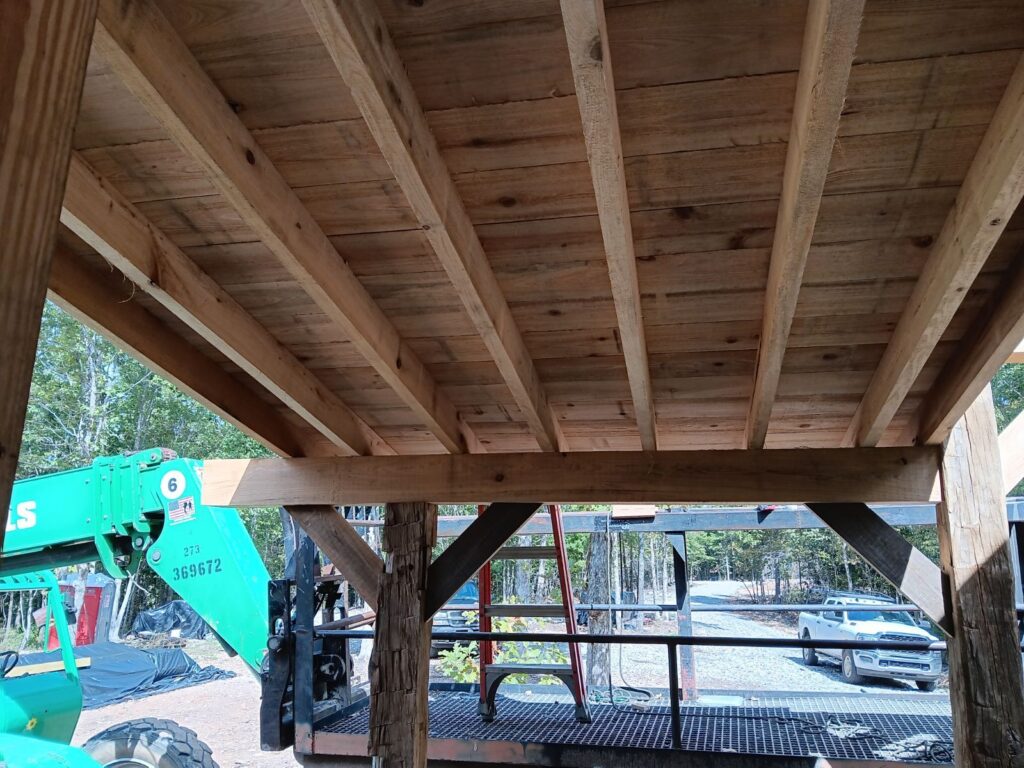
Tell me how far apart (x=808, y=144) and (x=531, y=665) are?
4041 millimetres

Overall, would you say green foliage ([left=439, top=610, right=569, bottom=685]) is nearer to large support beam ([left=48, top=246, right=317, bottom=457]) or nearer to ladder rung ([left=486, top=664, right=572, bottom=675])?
ladder rung ([left=486, top=664, right=572, bottom=675])

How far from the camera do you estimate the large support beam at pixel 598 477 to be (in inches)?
102

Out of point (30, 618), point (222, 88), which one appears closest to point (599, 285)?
point (222, 88)

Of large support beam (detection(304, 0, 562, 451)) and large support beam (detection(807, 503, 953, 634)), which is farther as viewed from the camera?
large support beam (detection(807, 503, 953, 634))

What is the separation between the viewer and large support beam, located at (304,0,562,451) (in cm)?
117

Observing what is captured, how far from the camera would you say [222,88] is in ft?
4.93

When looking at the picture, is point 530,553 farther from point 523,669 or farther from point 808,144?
point 808,144

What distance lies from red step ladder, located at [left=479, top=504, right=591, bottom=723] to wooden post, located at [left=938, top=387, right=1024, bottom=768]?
2397 mm

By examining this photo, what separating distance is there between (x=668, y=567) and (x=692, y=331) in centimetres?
2535

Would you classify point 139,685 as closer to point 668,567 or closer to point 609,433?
point 609,433

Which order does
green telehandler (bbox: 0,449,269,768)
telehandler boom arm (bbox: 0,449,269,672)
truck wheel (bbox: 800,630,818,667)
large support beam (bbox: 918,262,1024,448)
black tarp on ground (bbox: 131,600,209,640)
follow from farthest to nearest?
black tarp on ground (bbox: 131,600,209,640)
truck wheel (bbox: 800,630,818,667)
telehandler boom arm (bbox: 0,449,269,672)
green telehandler (bbox: 0,449,269,768)
large support beam (bbox: 918,262,1024,448)

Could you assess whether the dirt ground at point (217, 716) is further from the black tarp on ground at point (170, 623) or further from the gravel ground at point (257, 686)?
the black tarp on ground at point (170, 623)

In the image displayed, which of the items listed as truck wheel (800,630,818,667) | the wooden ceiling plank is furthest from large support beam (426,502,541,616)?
truck wheel (800,630,818,667)

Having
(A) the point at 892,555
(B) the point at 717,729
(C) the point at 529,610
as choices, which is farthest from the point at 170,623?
(A) the point at 892,555
